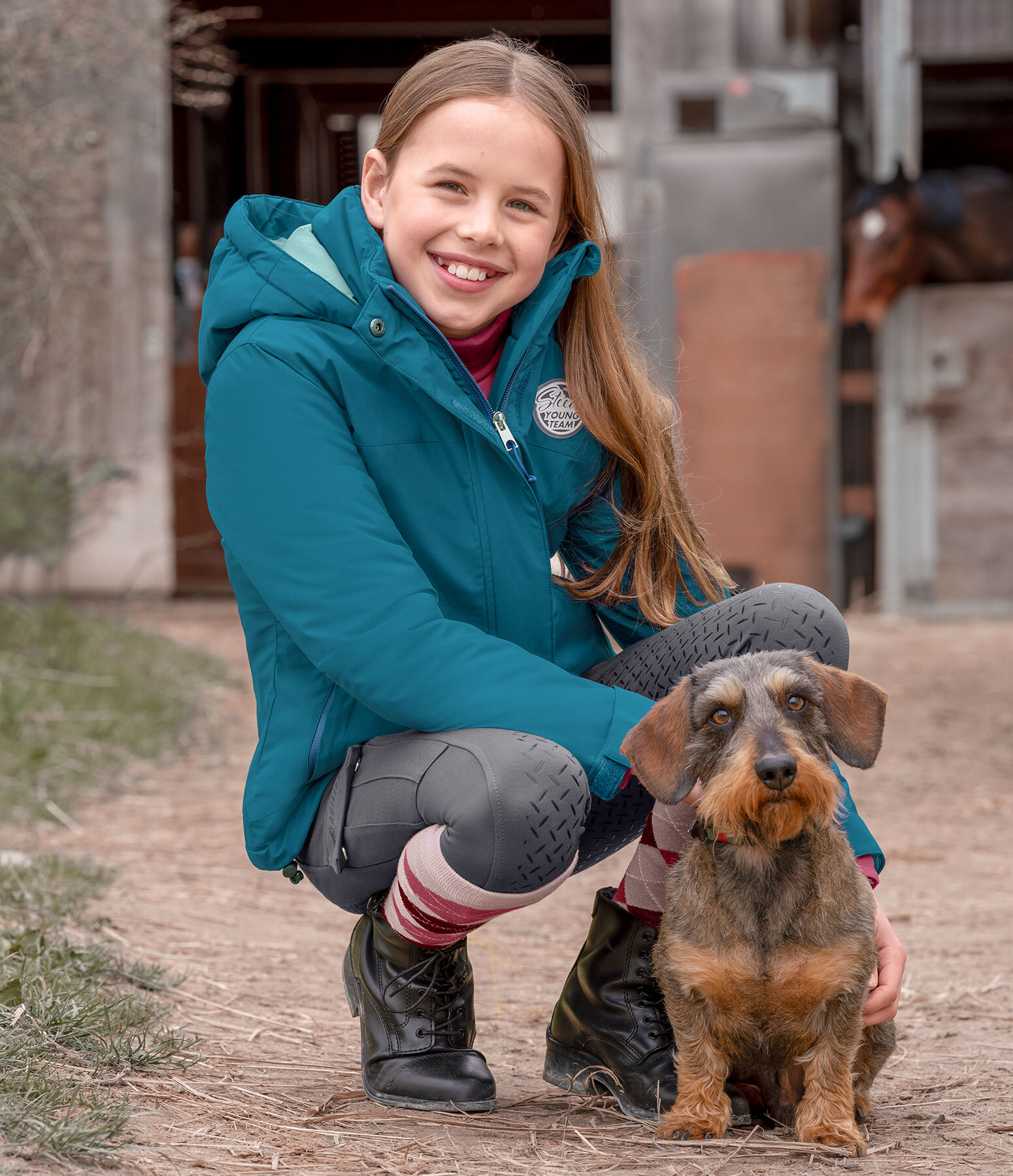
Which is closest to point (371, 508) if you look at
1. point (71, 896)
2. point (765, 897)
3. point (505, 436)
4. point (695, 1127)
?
point (505, 436)

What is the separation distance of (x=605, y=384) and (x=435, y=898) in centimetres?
94

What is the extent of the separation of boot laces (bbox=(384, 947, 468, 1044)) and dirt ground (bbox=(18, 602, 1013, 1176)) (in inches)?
6.1

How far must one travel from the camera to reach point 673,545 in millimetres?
2664

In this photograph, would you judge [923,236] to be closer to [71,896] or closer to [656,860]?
[71,896]

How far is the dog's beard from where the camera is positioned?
2.12 meters

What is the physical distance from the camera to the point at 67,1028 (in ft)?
7.95

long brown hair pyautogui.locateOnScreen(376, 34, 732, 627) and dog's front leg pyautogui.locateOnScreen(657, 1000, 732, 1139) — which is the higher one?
long brown hair pyautogui.locateOnScreen(376, 34, 732, 627)

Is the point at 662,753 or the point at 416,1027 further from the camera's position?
the point at 416,1027

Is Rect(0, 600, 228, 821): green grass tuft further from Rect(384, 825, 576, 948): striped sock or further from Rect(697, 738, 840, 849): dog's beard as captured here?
Rect(697, 738, 840, 849): dog's beard

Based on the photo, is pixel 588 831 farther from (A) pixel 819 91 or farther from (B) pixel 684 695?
(A) pixel 819 91

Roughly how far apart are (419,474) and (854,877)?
3.12ft

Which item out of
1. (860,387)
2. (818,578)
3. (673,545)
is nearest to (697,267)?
(860,387)

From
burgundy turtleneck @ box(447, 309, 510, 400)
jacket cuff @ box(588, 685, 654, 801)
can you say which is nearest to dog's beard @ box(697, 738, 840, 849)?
jacket cuff @ box(588, 685, 654, 801)

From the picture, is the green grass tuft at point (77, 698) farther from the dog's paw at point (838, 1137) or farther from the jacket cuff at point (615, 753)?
the dog's paw at point (838, 1137)
